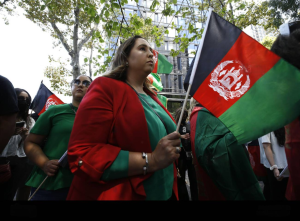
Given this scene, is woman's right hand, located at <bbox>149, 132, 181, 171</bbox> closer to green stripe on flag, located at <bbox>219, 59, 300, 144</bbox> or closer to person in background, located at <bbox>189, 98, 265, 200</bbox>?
green stripe on flag, located at <bbox>219, 59, 300, 144</bbox>

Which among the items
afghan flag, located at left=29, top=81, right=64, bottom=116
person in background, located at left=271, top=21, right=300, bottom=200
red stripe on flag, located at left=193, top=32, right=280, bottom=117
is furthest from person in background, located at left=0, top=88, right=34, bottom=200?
person in background, located at left=271, top=21, right=300, bottom=200

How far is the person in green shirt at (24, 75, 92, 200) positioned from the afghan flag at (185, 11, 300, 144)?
4.85 ft

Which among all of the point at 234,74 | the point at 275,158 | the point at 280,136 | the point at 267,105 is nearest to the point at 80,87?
the point at 234,74

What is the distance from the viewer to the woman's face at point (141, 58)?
175 cm

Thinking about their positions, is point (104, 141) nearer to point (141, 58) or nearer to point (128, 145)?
point (128, 145)

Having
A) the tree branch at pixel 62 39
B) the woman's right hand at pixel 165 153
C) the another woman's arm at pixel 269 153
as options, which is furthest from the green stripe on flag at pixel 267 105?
the tree branch at pixel 62 39

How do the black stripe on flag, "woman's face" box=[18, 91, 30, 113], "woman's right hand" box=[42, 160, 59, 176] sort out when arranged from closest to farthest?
the black stripe on flag, "woman's right hand" box=[42, 160, 59, 176], "woman's face" box=[18, 91, 30, 113]

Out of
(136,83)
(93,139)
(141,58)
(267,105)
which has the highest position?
(141,58)

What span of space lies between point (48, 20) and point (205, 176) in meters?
11.4

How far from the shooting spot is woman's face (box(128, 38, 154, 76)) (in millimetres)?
1746

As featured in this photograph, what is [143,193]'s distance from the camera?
119 centimetres

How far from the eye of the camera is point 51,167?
189cm

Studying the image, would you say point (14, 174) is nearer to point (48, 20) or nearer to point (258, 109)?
point (258, 109)

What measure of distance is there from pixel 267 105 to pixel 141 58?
109 cm
